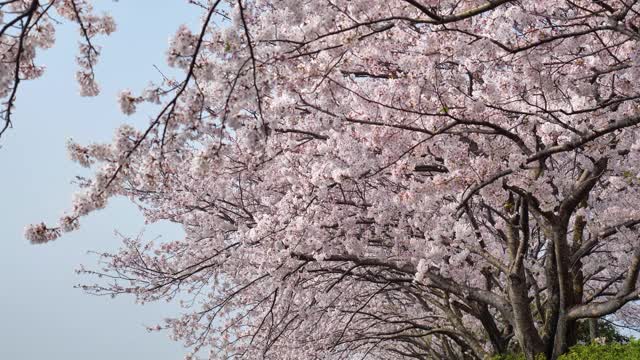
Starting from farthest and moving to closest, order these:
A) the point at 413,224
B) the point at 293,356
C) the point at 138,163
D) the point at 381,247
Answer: the point at 293,356, the point at 381,247, the point at 413,224, the point at 138,163

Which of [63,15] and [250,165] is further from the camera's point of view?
[250,165]

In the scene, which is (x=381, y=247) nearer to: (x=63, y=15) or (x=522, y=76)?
(x=522, y=76)

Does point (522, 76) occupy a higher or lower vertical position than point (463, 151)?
higher

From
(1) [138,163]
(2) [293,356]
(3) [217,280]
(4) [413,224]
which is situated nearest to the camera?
(1) [138,163]

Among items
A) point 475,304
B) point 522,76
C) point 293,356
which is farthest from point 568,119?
point 293,356

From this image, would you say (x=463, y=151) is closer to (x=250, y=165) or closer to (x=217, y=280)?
(x=250, y=165)

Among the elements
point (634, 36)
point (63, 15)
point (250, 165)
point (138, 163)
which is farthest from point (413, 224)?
point (63, 15)

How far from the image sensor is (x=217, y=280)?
11039 mm

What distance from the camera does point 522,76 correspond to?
711 centimetres

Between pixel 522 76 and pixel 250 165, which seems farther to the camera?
pixel 250 165

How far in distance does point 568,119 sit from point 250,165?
12.6 ft

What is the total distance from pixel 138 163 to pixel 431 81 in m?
3.31

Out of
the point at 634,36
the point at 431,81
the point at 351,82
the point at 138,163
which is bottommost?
the point at 138,163

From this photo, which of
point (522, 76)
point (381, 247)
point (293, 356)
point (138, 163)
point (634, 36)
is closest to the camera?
point (138, 163)
